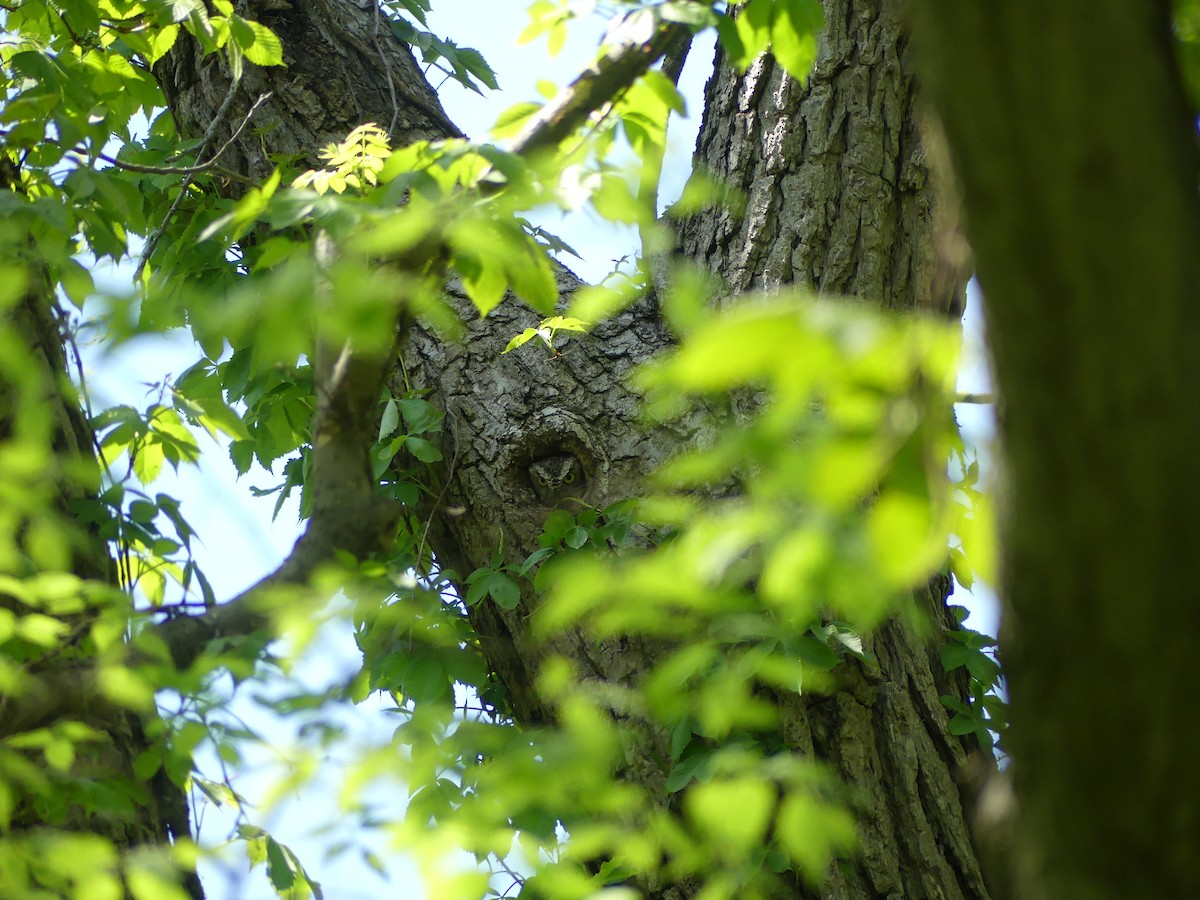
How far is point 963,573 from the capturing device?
2.23 meters

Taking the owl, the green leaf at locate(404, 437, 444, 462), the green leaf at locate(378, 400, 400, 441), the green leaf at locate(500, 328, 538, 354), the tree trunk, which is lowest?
the tree trunk

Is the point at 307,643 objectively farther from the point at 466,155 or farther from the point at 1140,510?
the point at 1140,510

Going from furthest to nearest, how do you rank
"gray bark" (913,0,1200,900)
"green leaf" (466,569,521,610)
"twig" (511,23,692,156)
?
"green leaf" (466,569,521,610)
"twig" (511,23,692,156)
"gray bark" (913,0,1200,900)

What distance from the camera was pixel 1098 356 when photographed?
0.66 meters

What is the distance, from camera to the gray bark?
66 cm

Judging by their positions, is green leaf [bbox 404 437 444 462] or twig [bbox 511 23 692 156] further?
green leaf [bbox 404 437 444 462]

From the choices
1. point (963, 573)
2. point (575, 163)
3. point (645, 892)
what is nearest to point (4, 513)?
point (575, 163)

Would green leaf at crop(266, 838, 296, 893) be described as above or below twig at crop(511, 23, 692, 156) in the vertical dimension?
below

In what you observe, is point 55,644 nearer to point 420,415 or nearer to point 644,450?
point 420,415

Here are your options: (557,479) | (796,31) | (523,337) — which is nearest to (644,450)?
(557,479)

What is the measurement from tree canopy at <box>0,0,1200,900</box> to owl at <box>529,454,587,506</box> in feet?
0.04

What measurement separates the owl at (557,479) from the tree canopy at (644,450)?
0.01 m

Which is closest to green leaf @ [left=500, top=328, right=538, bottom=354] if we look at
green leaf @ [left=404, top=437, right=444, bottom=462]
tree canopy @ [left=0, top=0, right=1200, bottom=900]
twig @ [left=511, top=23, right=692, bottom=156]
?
tree canopy @ [left=0, top=0, right=1200, bottom=900]

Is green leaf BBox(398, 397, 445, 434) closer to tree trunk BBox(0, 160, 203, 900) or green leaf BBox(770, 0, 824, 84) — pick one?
tree trunk BBox(0, 160, 203, 900)
